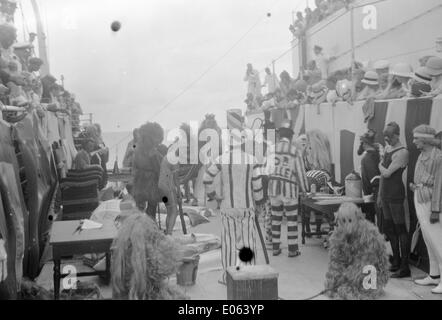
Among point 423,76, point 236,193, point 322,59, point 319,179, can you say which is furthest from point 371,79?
point 322,59

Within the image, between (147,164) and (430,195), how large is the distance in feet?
10.3

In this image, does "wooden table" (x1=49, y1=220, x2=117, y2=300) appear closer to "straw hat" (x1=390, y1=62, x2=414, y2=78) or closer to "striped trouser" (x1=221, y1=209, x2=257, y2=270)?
"striped trouser" (x1=221, y1=209, x2=257, y2=270)

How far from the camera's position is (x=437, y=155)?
199 inches

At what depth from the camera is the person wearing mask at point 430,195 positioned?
503 centimetres

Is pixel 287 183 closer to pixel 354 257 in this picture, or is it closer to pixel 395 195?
pixel 395 195

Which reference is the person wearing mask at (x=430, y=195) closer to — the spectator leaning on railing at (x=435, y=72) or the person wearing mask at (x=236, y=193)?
the spectator leaning on railing at (x=435, y=72)

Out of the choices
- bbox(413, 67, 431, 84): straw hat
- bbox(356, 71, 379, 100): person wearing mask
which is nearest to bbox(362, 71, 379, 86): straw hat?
bbox(356, 71, 379, 100): person wearing mask

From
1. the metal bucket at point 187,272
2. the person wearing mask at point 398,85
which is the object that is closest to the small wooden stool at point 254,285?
the metal bucket at point 187,272

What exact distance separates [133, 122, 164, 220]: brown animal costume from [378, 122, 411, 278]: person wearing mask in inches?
101

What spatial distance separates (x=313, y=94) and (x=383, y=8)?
422 centimetres

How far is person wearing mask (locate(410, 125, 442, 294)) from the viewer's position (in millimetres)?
5032

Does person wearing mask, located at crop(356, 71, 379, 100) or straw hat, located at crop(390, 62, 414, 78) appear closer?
straw hat, located at crop(390, 62, 414, 78)

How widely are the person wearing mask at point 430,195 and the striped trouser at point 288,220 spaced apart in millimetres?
1763

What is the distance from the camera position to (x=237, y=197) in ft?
18.1
